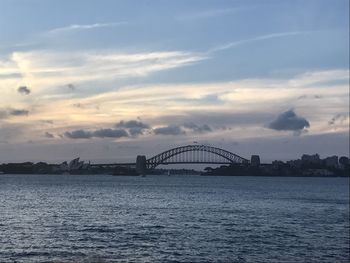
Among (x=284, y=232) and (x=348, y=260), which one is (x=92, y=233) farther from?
(x=348, y=260)

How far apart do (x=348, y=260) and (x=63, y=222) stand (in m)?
26.1

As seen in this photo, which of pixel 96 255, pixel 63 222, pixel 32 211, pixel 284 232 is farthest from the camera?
pixel 32 211

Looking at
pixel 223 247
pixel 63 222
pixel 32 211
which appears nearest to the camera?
pixel 223 247

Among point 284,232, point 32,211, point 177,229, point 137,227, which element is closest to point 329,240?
point 284,232

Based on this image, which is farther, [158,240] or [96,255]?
[158,240]

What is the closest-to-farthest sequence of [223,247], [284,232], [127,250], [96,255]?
1. [96,255]
2. [127,250]
3. [223,247]
4. [284,232]

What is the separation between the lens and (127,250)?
34500mm

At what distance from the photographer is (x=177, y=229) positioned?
4628 centimetres

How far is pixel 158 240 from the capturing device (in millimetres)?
39062

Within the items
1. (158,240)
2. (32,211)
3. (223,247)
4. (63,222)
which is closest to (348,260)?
(223,247)

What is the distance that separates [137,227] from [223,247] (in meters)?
12.0

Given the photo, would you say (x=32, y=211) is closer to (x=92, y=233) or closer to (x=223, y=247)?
(x=92, y=233)

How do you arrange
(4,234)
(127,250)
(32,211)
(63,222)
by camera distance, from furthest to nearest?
(32,211)
(63,222)
(4,234)
(127,250)

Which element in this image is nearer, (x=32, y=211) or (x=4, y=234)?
(x=4, y=234)
